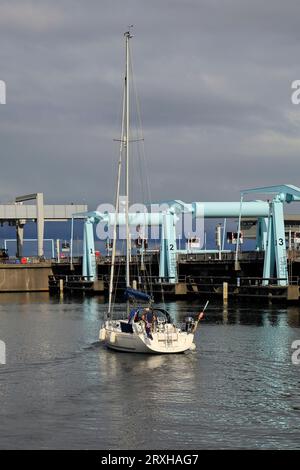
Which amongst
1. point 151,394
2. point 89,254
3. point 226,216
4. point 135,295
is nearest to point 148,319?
point 135,295

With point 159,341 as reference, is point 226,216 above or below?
above

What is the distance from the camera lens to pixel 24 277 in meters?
126

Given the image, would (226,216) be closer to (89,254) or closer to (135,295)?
(89,254)

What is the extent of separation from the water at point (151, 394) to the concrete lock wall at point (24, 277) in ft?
207

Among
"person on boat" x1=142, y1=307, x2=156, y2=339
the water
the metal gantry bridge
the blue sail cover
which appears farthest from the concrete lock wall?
"person on boat" x1=142, y1=307, x2=156, y2=339

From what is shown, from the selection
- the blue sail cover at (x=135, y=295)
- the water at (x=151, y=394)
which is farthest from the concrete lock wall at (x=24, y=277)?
the blue sail cover at (x=135, y=295)

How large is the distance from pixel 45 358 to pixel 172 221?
195 feet

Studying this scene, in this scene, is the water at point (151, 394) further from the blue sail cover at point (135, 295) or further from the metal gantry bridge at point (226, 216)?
the metal gantry bridge at point (226, 216)

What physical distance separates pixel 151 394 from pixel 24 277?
9154 cm

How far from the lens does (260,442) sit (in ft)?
94.6

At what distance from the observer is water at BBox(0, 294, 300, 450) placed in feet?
97.1

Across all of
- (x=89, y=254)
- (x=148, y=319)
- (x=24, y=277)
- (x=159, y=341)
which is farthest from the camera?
(x=24, y=277)

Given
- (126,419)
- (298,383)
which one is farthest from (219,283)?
(126,419)
